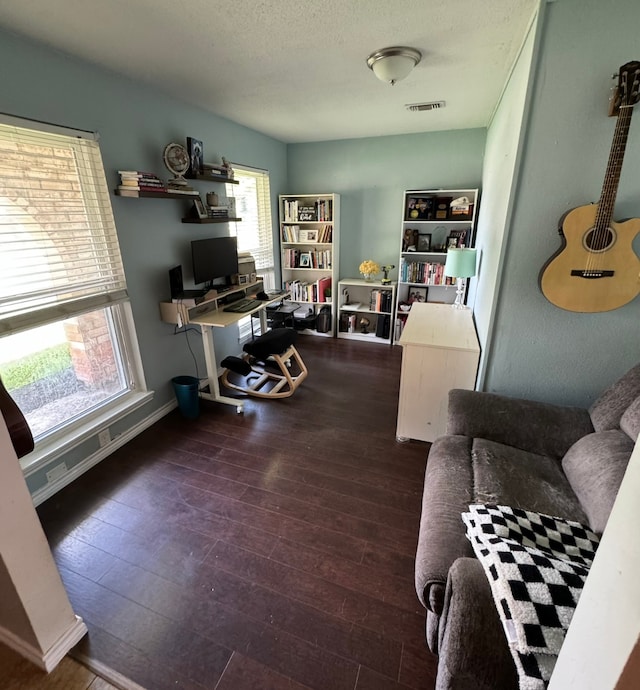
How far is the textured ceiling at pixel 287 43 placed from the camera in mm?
1457

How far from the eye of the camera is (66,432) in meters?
2.07

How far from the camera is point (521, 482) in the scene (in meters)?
1.40

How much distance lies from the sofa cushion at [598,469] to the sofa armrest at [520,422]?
0.09 m

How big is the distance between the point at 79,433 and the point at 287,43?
2.46 metres

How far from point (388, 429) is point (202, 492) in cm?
134

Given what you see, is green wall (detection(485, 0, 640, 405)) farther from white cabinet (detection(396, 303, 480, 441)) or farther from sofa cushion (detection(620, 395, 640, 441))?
sofa cushion (detection(620, 395, 640, 441))

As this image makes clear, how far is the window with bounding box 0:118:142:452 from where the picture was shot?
1715 millimetres

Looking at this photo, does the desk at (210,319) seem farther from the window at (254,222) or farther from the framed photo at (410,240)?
the framed photo at (410,240)

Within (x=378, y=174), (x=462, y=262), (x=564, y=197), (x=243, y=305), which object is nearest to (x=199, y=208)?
(x=243, y=305)

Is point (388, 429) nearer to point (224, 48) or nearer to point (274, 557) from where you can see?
point (274, 557)

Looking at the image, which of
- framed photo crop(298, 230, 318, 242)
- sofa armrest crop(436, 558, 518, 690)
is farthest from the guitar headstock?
framed photo crop(298, 230, 318, 242)

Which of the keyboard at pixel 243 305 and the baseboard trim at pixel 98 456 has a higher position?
the keyboard at pixel 243 305

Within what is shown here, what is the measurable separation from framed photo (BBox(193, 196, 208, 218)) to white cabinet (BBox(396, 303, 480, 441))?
183cm

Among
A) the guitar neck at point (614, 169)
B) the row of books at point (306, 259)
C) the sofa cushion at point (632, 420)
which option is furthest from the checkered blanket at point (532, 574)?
the row of books at point (306, 259)
